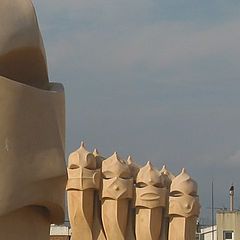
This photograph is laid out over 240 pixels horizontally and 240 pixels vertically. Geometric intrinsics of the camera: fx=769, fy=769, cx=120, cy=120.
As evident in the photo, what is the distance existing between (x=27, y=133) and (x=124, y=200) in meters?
10.6

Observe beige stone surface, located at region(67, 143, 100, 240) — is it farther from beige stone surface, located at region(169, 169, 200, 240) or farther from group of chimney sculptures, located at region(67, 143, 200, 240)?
beige stone surface, located at region(169, 169, 200, 240)

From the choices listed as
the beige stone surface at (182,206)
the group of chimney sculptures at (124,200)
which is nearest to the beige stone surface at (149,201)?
the group of chimney sculptures at (124,200)

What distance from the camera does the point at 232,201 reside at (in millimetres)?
34438

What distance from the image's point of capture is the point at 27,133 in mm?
5770

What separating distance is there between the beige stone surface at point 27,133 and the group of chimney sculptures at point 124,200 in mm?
9876

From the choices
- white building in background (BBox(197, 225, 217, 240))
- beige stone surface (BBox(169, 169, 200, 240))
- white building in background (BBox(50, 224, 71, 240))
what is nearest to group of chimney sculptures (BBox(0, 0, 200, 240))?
beige stone surface (BBox(169, 169, 200, 240))

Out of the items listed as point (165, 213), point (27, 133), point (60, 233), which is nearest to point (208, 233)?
point (60, 233)

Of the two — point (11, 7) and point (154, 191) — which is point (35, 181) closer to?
point (11, 7)

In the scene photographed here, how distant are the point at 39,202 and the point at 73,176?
10318mm

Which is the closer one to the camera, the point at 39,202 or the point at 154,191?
the point at 39,202

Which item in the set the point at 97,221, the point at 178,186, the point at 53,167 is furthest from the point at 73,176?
the point at 53,167

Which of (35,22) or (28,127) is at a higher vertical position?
(35,22)

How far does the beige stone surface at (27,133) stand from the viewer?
5660mm

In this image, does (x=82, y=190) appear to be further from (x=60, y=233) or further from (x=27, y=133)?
(x=27, y=133)
